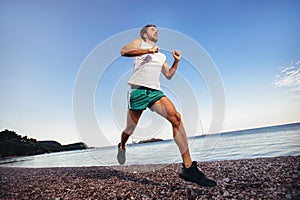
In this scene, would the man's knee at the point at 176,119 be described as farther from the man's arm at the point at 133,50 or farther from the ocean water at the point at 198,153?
the man's arm at the point at 133,50

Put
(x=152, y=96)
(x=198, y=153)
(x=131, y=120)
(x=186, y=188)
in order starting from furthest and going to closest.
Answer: (x=198, y=153), (x=186, y=188), (x=131, y=120), (x=152, y=96)

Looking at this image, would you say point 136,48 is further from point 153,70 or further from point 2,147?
point 2,147

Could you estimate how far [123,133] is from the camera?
2.78 m

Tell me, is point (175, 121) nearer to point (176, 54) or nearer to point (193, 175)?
point (193, 175)

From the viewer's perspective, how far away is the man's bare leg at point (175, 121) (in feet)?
7.99

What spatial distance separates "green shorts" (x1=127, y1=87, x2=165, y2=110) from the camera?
A: 2.42 meters

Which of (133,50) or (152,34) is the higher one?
(152,34)

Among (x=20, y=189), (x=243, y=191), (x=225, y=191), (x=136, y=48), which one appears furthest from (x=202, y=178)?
(x=20, y=189)

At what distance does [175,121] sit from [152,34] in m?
1.05

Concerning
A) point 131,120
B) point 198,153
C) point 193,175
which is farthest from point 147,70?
point 198,153

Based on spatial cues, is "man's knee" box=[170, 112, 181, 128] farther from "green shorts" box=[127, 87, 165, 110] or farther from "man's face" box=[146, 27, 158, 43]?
"man's face" box=[146, 27, 158, 43]

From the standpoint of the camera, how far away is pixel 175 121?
2496mm

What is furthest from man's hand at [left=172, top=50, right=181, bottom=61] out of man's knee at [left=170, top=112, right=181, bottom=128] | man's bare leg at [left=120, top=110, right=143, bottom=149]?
man's bare leg at [left=120, top=110, right=143, bottom=149]

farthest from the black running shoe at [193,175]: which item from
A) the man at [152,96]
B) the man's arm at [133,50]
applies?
the man's arm at [133,50]
